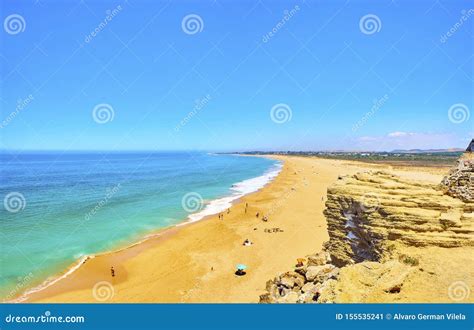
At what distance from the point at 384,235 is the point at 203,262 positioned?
1670cm

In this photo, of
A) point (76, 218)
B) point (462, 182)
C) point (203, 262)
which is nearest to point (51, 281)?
point (203, 262)

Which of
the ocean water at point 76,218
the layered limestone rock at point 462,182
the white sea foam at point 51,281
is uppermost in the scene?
the layered limestone rock at point 462,182

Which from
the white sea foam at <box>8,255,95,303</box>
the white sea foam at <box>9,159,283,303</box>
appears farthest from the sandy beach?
the white sea foam at <box>9,159,283,303</box>

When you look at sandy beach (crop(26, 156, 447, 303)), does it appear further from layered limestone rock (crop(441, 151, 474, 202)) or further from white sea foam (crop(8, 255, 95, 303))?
layered limestone rock (crop(441, 151, 474, 202))

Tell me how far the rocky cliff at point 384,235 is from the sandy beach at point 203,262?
21.4 feet

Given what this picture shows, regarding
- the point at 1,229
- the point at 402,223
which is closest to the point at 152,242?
the point at 1,229

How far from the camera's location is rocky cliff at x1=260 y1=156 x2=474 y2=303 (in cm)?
1196

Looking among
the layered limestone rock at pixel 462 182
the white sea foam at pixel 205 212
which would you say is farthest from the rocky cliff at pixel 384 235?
the white sea foam at pixel 205 212

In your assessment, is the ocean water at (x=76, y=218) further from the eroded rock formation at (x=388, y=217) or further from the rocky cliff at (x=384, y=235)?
the eroded rock formation at (x=388, y=217)

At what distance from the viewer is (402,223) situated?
13672 mm

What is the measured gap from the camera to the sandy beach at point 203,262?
21984 millimetres

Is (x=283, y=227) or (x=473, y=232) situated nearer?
(x=473, y=232)

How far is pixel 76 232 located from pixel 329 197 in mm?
30530
